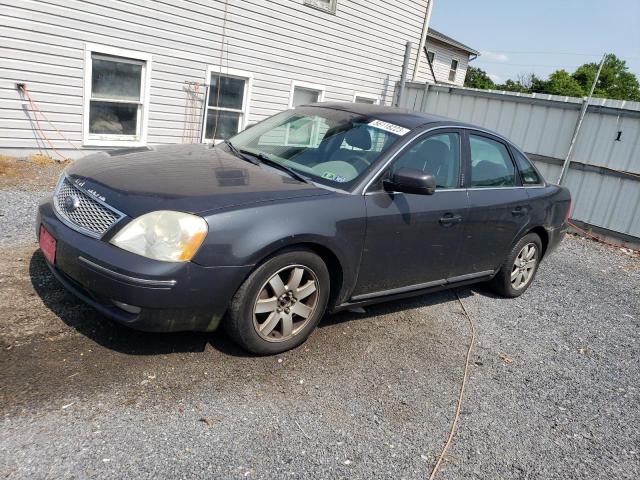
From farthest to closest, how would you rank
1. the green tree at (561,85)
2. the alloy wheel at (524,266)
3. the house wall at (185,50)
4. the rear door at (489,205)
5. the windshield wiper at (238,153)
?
the green tree at (561,85), the house wall at (185,50), the alloy wheel at (524,266), the rear door at (489,205), the windshield wiper at (238,153)

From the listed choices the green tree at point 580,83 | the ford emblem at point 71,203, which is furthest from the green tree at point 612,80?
the ford emblem at point 71,203

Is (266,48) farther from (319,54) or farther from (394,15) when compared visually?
(394,15)

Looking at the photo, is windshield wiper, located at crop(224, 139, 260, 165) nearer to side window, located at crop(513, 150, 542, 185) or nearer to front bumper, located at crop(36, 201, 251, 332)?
front bumper, located at crop(36, 201, 251, 332)

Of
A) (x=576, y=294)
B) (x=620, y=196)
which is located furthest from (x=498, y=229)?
(x=620, y=196)

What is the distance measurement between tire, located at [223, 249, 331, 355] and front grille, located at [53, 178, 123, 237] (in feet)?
2.76

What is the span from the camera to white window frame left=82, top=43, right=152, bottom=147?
25.9 ft

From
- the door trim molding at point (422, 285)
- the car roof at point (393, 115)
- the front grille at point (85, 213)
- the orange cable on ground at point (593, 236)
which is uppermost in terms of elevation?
the car roof at point (393, 115)

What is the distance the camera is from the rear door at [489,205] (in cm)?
439

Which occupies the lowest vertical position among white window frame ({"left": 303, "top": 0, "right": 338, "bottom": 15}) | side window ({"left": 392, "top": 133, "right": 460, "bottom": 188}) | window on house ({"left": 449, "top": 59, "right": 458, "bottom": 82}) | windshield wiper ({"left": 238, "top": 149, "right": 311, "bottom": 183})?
windshield wiper ({"left": 238, "top": 149, "right": 311, "bottom": 183})

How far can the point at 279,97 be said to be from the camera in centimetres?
1084

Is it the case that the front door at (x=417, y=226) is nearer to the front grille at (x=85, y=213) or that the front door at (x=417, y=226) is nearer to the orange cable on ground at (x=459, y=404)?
the orange cable on ground at (x=459, y=404)

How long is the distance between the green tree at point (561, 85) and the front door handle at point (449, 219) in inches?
1546

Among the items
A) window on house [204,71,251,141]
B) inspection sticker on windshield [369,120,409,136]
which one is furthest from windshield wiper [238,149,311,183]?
window on house [204,71,251,141]

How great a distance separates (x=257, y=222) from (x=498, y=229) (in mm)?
2541
